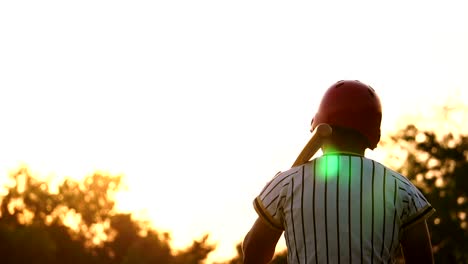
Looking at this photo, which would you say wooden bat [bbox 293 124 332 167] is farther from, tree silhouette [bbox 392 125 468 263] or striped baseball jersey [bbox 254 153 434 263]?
tree silhouette [bbox 392 125 468 263]

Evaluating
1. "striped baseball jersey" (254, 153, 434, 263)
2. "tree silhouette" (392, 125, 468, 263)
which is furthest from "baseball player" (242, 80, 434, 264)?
"tree silhouette" (392, 125, 468, 263)

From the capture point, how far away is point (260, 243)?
15.6 ft

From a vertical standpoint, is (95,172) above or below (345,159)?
above

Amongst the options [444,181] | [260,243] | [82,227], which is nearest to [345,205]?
[260,243]

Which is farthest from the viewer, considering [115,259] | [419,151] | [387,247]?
[115,259]

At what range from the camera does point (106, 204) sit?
90125mm

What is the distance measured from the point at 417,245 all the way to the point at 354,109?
0.69 m

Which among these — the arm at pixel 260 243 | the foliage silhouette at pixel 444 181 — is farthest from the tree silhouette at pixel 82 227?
the arm at pixel 260 243

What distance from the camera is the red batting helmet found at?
4.84m

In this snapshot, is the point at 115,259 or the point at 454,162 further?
the point at 115,259

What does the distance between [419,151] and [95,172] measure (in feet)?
117

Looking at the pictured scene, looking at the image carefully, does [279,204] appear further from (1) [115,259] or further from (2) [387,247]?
(1) [115,259]

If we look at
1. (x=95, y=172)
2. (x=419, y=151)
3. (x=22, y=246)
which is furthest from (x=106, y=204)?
(x=419, y=151)

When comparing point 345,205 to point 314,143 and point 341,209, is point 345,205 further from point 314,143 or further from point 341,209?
point 314,143
